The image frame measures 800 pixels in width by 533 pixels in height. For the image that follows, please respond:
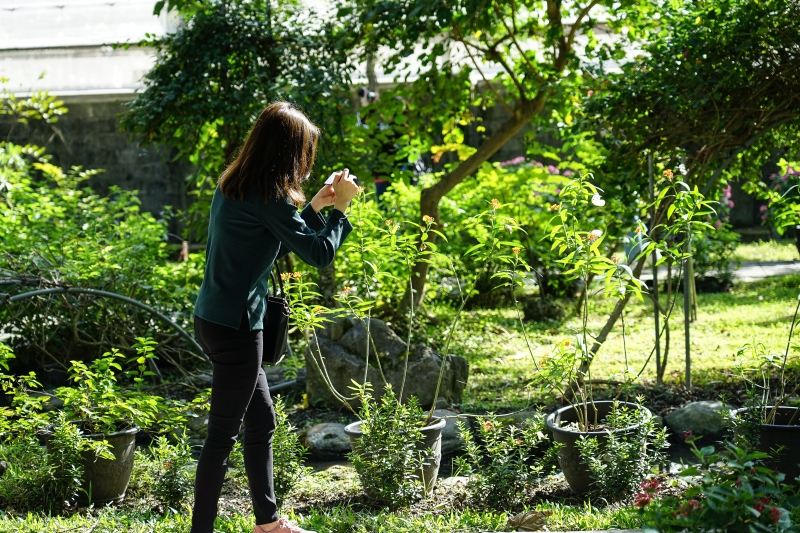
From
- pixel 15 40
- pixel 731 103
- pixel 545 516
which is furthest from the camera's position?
pixel 15 40

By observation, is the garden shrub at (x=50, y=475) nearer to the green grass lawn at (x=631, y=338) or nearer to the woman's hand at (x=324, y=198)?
the woman's hand at (x=324, y=198)

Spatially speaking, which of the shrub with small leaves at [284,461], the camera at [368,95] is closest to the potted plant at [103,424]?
the shrub with small leaves at [284,461]

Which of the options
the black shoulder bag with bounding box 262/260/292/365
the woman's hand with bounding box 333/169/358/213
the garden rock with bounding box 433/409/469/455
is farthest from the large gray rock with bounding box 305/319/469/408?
the woman's hand with bounding box 333/169/358/213

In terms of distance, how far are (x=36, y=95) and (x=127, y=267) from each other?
3.98 m

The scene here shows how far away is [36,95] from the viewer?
981 cm

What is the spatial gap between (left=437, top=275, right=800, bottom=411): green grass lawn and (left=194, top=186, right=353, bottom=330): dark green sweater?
279cm

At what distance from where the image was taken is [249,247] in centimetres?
316

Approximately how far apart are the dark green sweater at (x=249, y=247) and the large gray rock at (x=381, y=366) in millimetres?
2490

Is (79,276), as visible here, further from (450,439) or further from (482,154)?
(482,154)

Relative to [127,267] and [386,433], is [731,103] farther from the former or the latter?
[127,267]

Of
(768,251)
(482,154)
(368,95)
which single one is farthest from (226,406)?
(768,251)

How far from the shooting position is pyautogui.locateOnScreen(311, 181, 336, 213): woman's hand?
10.9 ft

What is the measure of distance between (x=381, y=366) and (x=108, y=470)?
82.7 inches

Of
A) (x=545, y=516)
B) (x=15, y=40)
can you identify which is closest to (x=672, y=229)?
(x=545, y=516)
